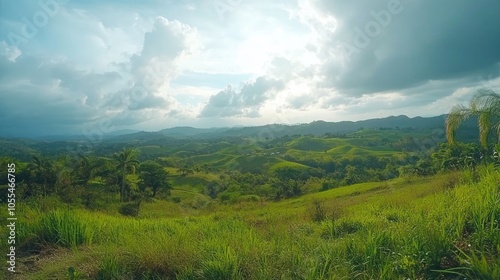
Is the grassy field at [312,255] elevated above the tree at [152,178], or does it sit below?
above

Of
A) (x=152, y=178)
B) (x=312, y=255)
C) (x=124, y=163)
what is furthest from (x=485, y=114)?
(x=152, y=178)

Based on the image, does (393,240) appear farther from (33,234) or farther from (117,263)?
(33,234)

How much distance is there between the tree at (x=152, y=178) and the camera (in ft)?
205

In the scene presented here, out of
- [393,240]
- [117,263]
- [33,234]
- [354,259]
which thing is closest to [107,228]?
[33,234]

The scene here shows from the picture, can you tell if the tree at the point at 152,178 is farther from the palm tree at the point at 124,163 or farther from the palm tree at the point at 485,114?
the palm tree at the point at 485,114

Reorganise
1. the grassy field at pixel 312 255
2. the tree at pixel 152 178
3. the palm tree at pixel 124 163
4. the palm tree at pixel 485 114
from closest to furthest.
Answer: the grassy field at pixel 312 255 → the palm tree at pixel 485 114 → the palm tree at pixel 124 163 → the tree at pixel 152 178

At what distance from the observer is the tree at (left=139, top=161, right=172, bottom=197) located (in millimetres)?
62531

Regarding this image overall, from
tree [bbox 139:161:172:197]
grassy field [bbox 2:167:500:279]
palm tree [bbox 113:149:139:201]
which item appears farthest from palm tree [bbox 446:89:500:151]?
tree [bbox 139:161:172:197]

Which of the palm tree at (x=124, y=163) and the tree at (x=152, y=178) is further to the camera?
the tree at (x=152, y=178)

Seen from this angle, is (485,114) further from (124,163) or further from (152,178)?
(152,178)

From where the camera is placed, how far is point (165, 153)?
Result: 168625 mm

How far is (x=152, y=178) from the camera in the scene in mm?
62562

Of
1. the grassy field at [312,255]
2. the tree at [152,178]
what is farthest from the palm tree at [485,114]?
the tree at [152,178]

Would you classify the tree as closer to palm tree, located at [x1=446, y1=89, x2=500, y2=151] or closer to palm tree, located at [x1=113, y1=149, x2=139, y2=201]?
palm tree, located at [x1=113, y1=149, x2=139, y2=201]
